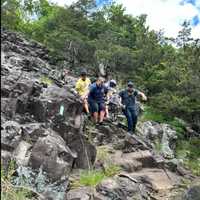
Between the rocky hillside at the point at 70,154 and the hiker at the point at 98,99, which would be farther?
the hiker at the point at 98,99

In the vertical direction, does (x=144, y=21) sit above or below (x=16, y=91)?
above

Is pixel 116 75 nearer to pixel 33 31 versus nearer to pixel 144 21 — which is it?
pixel 144 21

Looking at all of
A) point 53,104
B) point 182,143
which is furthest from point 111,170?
point 182,143

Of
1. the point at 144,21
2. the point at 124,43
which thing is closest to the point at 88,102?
the point at 124,43

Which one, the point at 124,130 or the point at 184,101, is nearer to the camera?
the point at 124,130

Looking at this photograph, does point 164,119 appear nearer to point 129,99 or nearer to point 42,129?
point 129,99

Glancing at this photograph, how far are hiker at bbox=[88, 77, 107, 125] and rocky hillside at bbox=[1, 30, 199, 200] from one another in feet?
1.34

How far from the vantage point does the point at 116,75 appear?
102 feet

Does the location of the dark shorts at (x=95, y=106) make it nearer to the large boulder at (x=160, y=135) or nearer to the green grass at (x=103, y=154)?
the green grass at (x=103, y=154)

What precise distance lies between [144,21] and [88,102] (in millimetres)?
28882

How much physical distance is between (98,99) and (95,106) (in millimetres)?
237

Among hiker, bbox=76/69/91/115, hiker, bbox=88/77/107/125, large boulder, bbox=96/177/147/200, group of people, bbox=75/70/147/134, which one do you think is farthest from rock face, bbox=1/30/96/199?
large boulder, bbox=96/177/147/200

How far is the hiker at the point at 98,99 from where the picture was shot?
15.6 meters

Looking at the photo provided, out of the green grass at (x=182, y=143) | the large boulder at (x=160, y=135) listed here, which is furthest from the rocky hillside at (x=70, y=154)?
the large boulder at (x=160, y=135)
